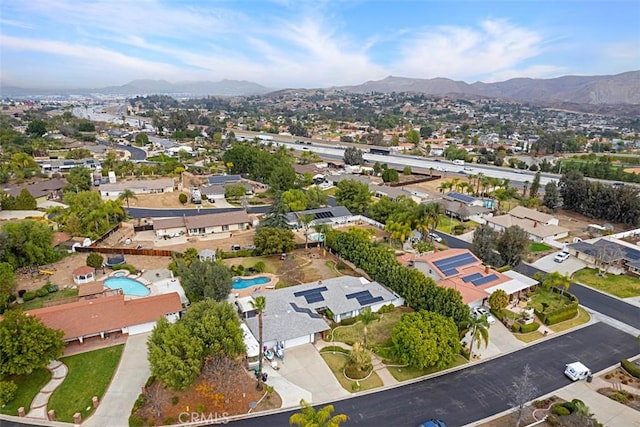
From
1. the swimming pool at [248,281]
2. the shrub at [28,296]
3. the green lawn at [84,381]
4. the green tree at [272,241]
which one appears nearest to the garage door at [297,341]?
the green lawn at [84,381]

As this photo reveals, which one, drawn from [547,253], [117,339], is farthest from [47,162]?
[547,253]

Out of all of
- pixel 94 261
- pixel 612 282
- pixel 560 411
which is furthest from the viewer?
pixel 612 282

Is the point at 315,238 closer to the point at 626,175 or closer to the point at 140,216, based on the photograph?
the point at 140,216

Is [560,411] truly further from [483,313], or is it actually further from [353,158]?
[353,158]

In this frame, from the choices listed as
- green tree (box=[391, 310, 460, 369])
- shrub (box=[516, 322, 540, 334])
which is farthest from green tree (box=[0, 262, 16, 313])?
shrub (box=[516, 322, 540, 334])

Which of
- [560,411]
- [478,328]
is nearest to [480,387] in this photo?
[478,328]

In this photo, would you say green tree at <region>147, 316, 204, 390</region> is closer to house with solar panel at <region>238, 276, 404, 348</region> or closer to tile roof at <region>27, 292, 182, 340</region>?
house with solar panel at <region>238, 276, 404, 348</region>
